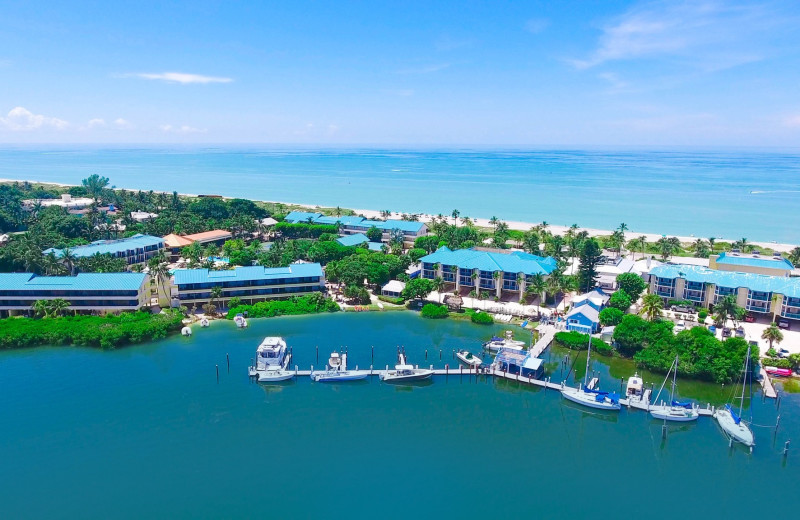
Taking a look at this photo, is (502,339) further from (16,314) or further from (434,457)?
(16,314)

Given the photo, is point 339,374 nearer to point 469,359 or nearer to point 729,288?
point 469,359

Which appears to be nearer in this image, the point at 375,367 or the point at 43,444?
the point at 43,444

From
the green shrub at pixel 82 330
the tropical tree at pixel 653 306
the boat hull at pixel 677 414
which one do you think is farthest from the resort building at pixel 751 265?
the green shrub at pixel 82 330

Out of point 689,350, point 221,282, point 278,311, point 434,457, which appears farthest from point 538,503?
point 221,282

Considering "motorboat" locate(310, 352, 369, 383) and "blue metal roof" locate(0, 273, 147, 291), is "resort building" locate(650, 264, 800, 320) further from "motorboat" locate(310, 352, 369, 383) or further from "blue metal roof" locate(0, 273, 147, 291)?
"blue metal roof" locate(0, 273, 147, 291)

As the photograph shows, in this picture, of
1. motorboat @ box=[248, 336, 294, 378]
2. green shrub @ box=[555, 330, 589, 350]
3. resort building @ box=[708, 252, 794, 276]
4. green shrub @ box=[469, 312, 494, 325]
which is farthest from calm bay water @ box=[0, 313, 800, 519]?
resort building @ box=[708, 252, 794, 276]

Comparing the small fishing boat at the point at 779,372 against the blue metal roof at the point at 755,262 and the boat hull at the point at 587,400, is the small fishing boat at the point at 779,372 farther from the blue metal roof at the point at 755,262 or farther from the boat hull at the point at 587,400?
the blue metal roof at the point at 755,262

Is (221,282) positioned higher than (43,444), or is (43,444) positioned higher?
(221,282)
